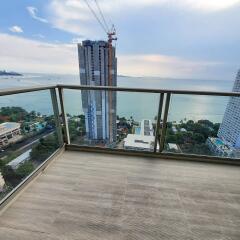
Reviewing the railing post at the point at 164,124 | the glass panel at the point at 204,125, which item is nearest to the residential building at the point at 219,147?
the glass panel at the point at 204,125

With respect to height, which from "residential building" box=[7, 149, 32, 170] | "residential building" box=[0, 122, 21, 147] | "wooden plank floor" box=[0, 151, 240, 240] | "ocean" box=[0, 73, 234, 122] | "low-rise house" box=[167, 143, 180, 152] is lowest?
"wooden plank floor" box=[0, 151, 240, 240]

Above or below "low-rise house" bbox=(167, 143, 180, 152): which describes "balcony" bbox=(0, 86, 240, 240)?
below

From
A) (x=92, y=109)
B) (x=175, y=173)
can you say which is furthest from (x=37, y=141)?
(x=175, y=173)

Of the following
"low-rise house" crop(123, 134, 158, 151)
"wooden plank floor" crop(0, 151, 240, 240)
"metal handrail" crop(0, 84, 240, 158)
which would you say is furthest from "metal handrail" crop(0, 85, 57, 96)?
"low-rise house" crop(123, 134, 158, 151)

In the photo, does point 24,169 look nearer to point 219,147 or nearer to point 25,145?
point 25,145

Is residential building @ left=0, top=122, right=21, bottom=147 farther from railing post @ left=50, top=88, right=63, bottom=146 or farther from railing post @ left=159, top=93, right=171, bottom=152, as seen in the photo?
railing post @ left=159, top=93, right=171, bottom=152

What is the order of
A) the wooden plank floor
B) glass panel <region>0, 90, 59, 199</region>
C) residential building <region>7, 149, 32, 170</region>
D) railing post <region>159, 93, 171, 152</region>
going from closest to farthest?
the wooden plank floor < glass panel <region>0, 90, 59, 199</region> < residential building <region>7, 149, 32, 170</region> < railing post <region>159, 93, 171, 152</region>
